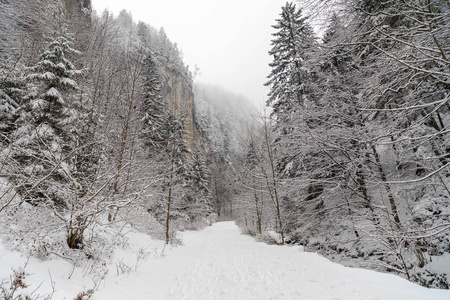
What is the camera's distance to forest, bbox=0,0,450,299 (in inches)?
140

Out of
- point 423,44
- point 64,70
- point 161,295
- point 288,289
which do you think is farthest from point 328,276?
point 64,70

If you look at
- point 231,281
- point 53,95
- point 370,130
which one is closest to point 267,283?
point 231,281

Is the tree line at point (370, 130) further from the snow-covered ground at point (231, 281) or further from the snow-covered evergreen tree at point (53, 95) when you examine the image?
the snow-covered evergreen tree at point (53, 95)

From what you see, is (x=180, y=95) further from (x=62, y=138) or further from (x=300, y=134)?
(x=300, y=134)

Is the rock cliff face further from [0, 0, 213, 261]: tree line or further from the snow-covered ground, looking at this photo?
the snow-covered ground

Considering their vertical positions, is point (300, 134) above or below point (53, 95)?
below

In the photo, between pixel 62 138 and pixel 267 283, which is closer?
pixel 267 283

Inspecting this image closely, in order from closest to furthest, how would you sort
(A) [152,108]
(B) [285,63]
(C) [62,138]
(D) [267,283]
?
(D) [267,283]
(C) [62,138]
(B) [285,63]
(A) [152,108]

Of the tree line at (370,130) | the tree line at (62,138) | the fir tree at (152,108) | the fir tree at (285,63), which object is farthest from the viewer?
the fir tree at (152,108)

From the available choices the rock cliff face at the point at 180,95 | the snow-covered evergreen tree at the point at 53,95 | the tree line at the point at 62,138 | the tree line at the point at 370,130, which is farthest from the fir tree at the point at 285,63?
the rock cliff face at the point at 180,95

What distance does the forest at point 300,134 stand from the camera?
3.55 metres

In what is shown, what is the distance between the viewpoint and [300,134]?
535cm

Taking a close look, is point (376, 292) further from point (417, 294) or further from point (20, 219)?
point (20, 219)

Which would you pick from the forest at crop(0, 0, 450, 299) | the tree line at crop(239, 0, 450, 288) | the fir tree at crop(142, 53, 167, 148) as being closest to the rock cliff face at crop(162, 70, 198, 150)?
the fir tree at crop(142, 53, 167, 148)
